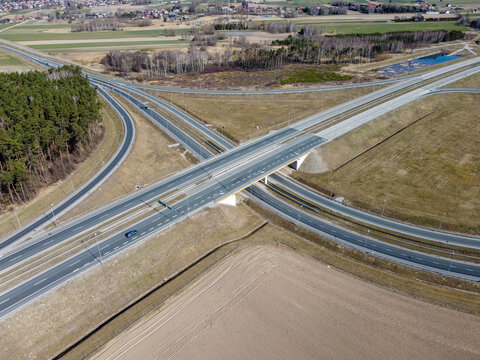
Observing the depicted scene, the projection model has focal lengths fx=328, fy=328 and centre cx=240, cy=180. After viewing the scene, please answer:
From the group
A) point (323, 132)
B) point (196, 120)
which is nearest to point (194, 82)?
point (196, 120)

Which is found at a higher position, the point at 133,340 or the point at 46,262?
the point at 46,262

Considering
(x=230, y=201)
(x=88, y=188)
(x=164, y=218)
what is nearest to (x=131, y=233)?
(x=164, y=218)

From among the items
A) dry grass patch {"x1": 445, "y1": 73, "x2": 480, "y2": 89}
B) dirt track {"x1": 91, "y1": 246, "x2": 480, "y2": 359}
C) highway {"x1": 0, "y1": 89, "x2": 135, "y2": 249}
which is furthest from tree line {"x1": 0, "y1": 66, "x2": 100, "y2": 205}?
dry grass patch {"x1": 445, "y1": 73, "x2": 480, "y2": 89}

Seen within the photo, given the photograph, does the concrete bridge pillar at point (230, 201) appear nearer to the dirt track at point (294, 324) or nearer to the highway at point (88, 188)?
the dirt track at point (294, 324)

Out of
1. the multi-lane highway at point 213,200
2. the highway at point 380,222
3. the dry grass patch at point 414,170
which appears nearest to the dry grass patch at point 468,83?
the dry grass patch at point 414,170

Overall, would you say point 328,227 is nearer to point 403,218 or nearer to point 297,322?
point 403,218

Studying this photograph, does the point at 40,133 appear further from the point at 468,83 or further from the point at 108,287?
the point at 468,83

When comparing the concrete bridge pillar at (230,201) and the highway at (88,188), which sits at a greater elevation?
the highway at (88,188)
